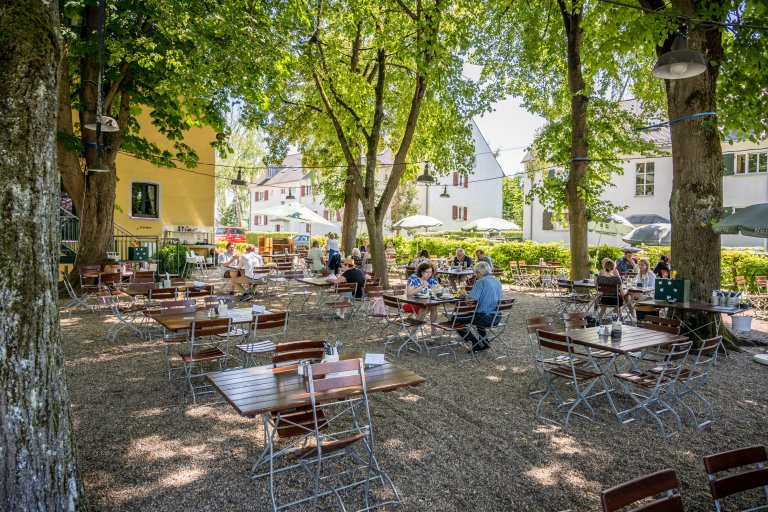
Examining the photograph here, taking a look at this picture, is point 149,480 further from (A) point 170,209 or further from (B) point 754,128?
(A) point 170,209

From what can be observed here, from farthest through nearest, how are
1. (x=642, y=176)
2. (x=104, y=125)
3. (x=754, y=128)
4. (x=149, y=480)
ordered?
(x=642, y=176), (x=104, y=125), (x=754, y=128), (x=149, y=480)

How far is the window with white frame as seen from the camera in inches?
829

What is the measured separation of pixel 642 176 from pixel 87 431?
25.3 m

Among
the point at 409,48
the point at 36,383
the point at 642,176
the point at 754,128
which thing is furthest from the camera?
the point at 642,176

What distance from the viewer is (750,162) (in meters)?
21.4

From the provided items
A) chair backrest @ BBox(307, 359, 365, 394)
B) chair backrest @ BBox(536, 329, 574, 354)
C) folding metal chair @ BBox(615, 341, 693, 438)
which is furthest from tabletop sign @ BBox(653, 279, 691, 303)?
chair backrest @ BBox(307, 359, 365, 394)

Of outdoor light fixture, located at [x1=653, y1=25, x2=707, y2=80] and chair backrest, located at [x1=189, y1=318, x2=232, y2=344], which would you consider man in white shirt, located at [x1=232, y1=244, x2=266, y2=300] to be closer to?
chair backrest, located at [x1=189, y1=318, x2=232, y2=344]

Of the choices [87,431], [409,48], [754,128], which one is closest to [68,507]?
[87,431]

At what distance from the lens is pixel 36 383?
2.68m

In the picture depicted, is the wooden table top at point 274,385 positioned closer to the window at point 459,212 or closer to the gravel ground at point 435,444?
the gravel ground at point 435,444

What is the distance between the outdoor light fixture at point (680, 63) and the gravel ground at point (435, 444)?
3.81 meters

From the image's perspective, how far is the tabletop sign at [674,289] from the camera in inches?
317

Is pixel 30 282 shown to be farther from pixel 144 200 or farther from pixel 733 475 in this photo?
pixel 144 200

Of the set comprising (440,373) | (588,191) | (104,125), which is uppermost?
(104,125)
